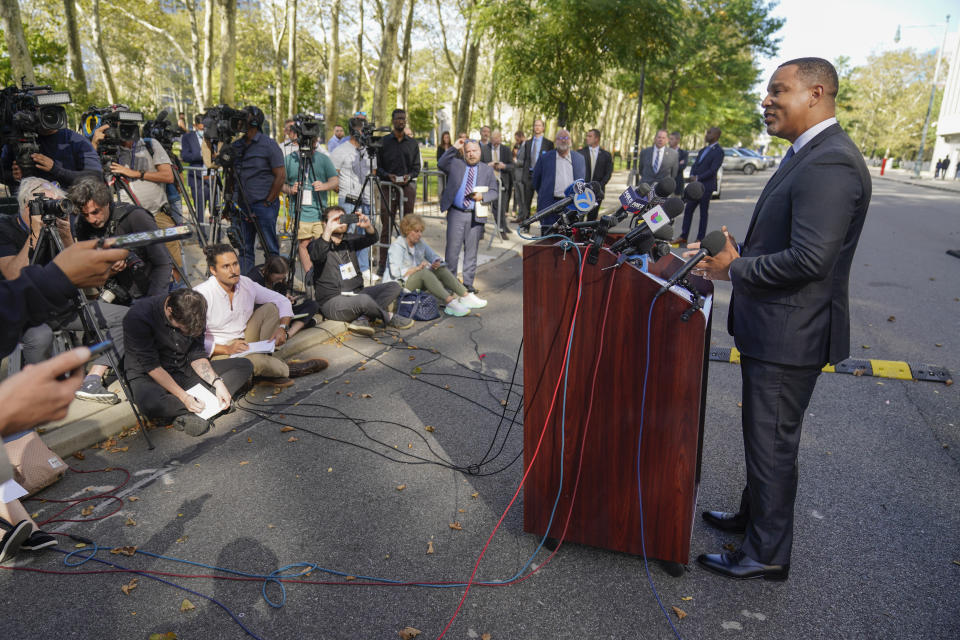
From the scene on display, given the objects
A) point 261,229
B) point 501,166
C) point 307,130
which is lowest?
point 261,229

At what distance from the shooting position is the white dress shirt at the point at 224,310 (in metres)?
5.21

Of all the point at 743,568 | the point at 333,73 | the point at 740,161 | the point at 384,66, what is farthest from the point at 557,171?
the point at 740,161

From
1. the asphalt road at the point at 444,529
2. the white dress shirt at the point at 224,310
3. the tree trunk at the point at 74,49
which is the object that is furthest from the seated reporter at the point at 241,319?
the tree trunk at the point at 74,49

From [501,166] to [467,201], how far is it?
18.1 ft

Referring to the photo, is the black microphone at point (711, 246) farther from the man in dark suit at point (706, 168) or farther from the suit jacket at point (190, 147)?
the suit jacket at point (190, 147)

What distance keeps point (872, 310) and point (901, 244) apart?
6977 millimetres

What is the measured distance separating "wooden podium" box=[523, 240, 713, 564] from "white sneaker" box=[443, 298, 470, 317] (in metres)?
4.78

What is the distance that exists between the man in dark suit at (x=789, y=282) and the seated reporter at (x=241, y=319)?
393 cm

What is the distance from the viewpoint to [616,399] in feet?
9.02

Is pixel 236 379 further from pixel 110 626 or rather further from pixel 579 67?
pixel 579 67

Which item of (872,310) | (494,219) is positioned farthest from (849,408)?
(494,219)

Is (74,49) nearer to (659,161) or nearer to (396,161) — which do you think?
(396,161)

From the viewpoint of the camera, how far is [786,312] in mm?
2600

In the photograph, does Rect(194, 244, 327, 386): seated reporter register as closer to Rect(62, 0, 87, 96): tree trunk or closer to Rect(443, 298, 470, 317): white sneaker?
Rect(443, 298, 470, 317): white sneaker
